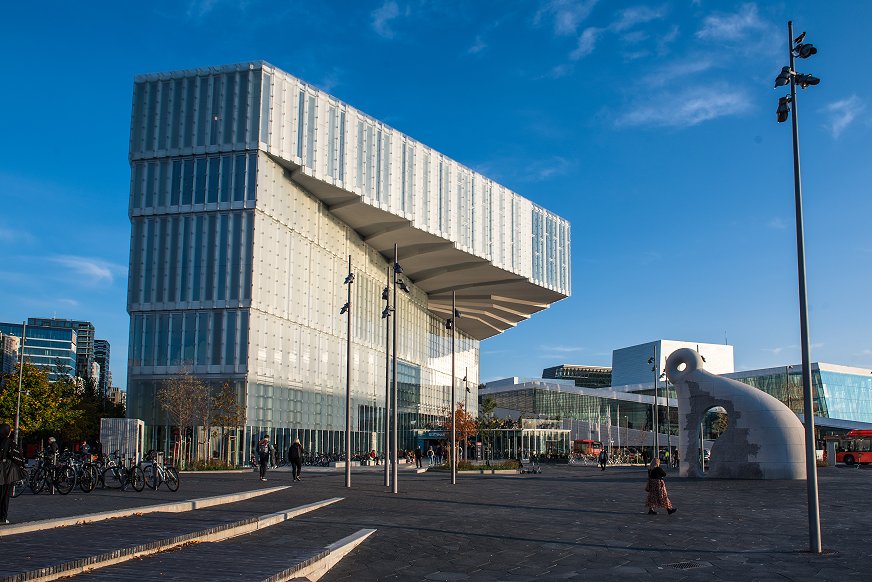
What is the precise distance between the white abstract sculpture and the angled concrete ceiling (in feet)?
95.1

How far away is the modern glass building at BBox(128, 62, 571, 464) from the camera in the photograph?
53406 mm

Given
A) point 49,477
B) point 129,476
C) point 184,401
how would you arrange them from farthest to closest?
point 184,401 → point 129,476 → point 49,477

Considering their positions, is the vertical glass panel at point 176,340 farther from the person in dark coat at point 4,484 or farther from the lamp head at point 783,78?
the lamp head at point 783,78

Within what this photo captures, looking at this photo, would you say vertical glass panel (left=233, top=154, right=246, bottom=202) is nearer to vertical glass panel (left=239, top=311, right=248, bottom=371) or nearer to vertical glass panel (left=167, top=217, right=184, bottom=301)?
vertical glass panel (left=167, top=217, right=184, bottom=301)

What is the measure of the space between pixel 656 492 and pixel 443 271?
193 ft

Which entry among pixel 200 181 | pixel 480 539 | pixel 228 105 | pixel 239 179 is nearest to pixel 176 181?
pixel 200 181

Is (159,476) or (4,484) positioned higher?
(4,484)

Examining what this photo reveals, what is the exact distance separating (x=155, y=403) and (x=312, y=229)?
1588cm

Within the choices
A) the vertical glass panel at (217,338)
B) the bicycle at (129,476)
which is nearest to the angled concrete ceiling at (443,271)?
the vertical glass panel at (217,338)

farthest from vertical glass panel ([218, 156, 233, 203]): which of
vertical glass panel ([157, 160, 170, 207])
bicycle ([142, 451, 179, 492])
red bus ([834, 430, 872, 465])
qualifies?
red bus ([834, 430, 872, 465])

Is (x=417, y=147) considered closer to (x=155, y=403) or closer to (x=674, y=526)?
(x=155, y=403)

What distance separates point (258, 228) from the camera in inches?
2105

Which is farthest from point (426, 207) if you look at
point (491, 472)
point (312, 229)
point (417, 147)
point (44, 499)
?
point (44, 499)

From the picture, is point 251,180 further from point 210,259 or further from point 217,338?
point 217,338
